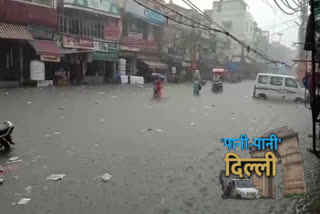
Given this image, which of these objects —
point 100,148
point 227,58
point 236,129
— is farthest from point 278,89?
point 227,58

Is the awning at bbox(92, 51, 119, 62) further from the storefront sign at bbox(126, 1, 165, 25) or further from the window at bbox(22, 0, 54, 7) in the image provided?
the window at bbox(22, 0, 54, 7)

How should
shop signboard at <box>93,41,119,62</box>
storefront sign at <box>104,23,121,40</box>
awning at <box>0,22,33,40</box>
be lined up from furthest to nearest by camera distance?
storefront sign at <box>104,23,121,40</box>, shop signboard at <box>93,41,119,62</box>, awning at <box>0,22,33,40</box>

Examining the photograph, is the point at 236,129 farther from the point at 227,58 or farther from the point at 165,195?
the point at 227,58

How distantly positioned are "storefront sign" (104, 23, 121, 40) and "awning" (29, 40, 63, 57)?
6738 mm

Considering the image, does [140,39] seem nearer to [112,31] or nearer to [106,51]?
[112,31]

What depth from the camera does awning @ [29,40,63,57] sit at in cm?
2230

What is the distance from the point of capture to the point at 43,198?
4008 mm

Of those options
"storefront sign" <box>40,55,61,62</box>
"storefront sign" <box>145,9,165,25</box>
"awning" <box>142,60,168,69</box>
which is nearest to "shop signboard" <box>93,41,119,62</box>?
"awning" <box>142,60,168,69</box>

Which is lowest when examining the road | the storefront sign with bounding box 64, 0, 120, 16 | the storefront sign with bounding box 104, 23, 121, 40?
the road

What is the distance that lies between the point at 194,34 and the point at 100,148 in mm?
41224

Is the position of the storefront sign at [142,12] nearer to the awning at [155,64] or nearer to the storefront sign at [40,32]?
the awning at [155,64]

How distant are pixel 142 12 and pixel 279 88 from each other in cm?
1881

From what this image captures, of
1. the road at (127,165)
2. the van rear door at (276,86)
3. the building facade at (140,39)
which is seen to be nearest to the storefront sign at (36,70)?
the building facade at (140,39)

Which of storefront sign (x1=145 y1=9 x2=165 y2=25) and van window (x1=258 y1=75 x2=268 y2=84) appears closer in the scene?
van window (x1=258 y1=75 x2=268 y2=84)
